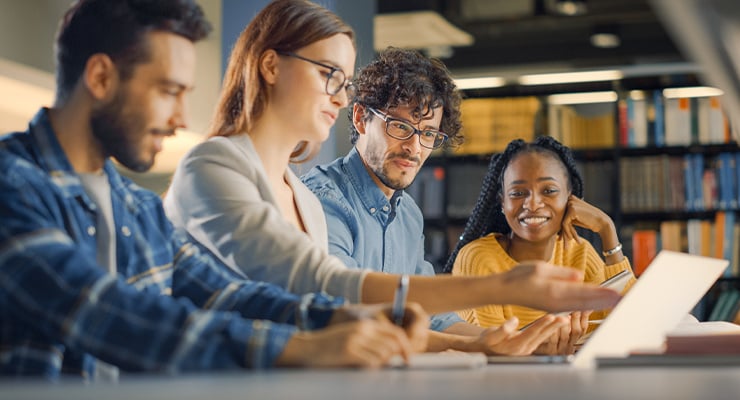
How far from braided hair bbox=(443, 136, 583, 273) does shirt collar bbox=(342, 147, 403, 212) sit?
567mm

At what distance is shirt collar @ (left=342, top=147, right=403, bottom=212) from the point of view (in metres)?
2.34

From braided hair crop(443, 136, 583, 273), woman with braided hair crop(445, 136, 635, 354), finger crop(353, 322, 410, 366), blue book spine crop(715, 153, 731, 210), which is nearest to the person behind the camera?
finger crop(353, 322, 410, 366)

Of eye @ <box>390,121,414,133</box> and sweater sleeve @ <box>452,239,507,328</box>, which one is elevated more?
eye @ <box>390,121,414,133</box>

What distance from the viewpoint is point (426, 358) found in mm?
1246

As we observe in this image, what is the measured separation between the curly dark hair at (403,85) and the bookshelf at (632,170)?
97.5 inches

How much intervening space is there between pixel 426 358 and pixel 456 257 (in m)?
1.58

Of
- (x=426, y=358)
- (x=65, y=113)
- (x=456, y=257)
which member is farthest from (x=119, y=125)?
(x=456, y=257)

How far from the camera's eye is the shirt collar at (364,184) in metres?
2.34

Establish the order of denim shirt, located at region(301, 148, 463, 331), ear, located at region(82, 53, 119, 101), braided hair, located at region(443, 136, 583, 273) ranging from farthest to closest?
braided hair, located at region(443, 136, 583, 273), denim shirt, located at region(301, 148, 463, 331), ear, located at region(82, 53, 119, 101)

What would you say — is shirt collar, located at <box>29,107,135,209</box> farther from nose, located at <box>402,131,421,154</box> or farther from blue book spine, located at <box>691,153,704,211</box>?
blue book spine, located at <box>691,153,704,211</box>

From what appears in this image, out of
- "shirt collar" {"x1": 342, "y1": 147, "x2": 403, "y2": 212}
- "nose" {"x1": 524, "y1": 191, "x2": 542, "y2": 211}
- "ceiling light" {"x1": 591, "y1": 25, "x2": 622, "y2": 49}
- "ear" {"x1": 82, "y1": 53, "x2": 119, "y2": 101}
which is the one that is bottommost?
"nose" {"x1": 524, "y1": 191, "x2": 542, "y2": 211}

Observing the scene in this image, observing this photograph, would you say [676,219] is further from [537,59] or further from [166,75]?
[166,75]

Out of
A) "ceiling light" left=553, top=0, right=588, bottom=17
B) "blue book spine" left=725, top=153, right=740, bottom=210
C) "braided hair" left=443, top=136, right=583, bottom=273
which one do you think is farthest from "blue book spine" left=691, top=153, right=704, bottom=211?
"braided hair" left=443, top=136, right=583, bottom=273

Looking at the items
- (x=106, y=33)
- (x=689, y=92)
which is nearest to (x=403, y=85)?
(x=106, y=33)
